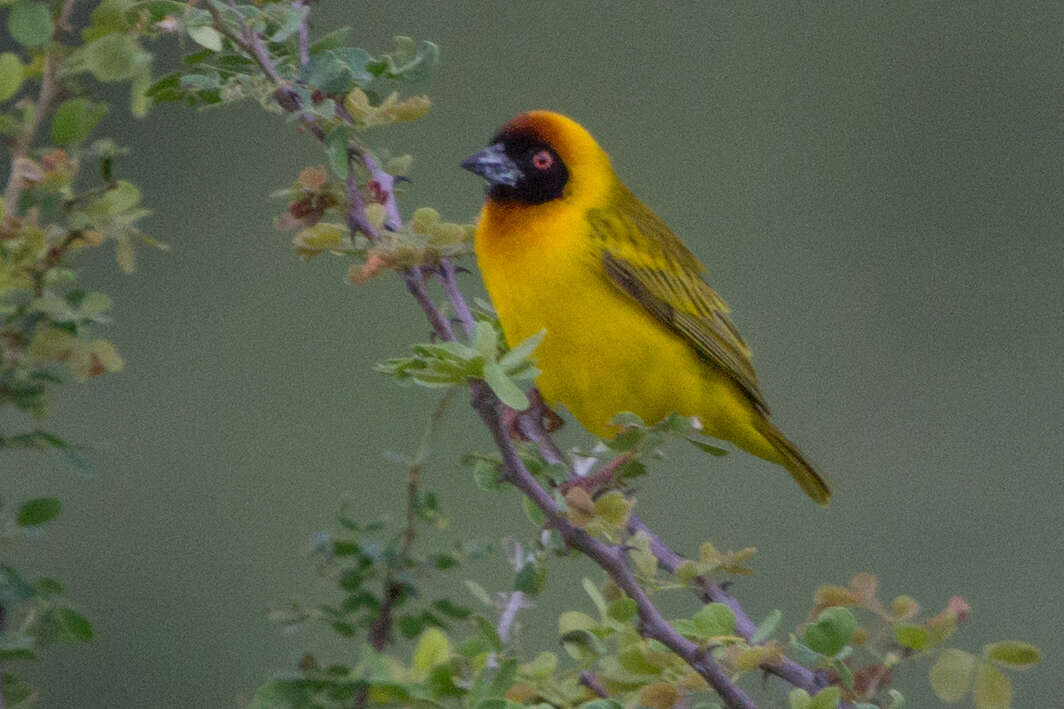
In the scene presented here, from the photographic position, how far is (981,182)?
6102 millimetres

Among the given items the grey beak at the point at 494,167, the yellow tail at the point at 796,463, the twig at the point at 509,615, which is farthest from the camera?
the yellow tail at the point at 796,463

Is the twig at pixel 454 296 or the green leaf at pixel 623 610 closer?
the green leaf at pixel 623 610

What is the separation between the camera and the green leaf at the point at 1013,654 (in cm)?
142

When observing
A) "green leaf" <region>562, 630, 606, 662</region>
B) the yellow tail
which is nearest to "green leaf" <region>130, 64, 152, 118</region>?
"green leaf" <region>562, 630, 606, 662</region>

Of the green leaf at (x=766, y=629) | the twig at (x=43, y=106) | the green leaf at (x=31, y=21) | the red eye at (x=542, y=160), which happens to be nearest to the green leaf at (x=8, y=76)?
the twig at (x=43, y=106)

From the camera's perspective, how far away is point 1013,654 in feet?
4.67

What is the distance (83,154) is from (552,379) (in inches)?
39.3

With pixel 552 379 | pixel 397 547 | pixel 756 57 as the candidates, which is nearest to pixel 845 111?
pixel 756 57

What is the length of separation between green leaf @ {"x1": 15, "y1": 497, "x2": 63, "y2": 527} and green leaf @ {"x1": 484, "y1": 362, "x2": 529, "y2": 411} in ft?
2.27

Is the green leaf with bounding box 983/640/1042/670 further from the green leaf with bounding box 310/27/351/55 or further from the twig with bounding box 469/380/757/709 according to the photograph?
the green leaf with bounding box 310/27/351/55

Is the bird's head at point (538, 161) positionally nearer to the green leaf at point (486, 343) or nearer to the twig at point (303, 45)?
the twig at point (303, 45)

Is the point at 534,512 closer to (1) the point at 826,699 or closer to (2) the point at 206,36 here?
(1) the point at 826,699

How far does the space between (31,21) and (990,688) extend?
114cm

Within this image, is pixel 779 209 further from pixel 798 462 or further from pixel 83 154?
pixel 83 154
